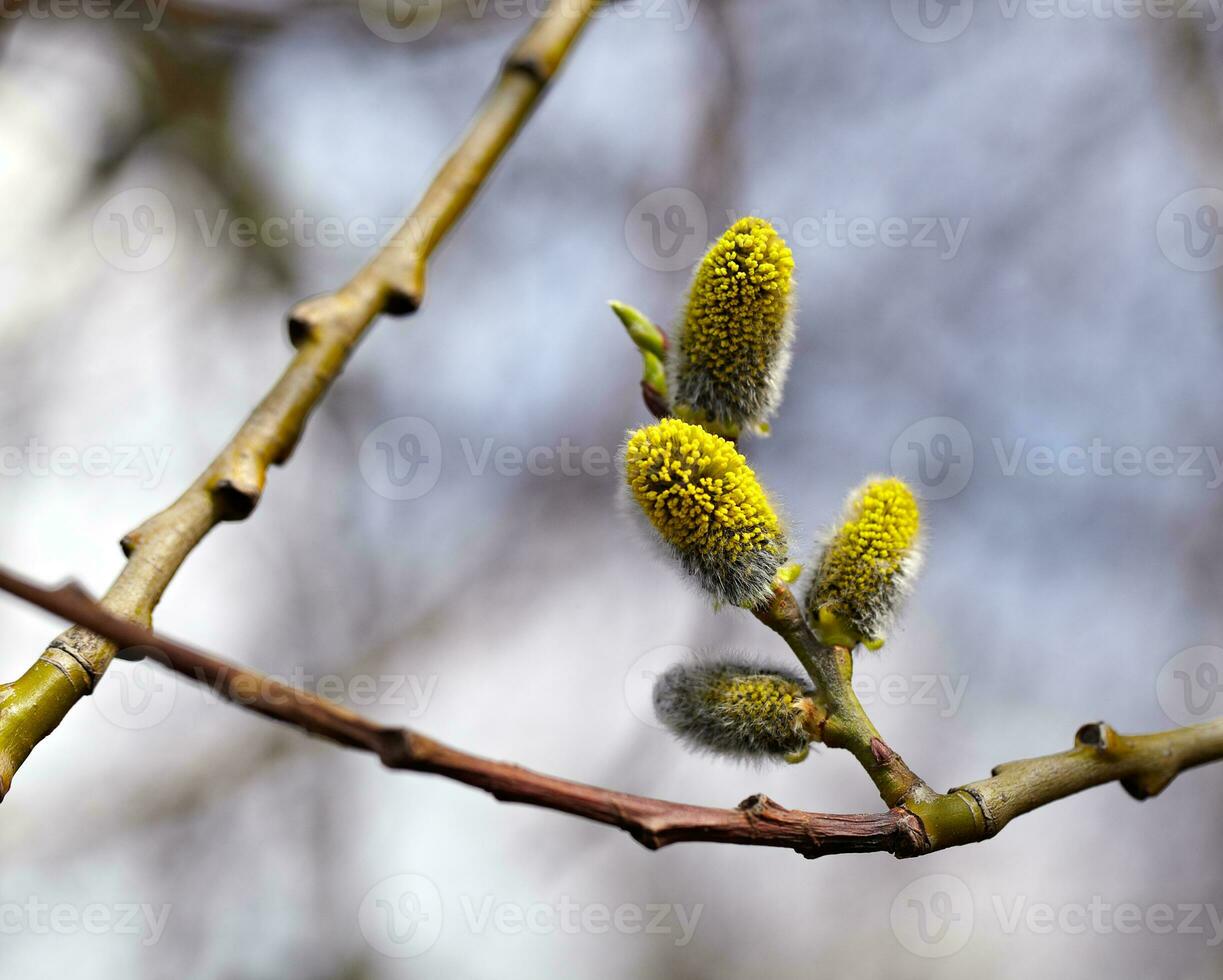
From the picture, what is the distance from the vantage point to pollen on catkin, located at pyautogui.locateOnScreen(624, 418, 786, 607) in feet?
2.80

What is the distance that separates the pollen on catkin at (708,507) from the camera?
85 centimetres

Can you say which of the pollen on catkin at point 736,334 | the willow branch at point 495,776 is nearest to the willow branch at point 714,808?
the willow branch at point 495,776

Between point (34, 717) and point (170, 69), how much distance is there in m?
3.80

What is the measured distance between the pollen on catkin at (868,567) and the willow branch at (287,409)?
447 millimetres

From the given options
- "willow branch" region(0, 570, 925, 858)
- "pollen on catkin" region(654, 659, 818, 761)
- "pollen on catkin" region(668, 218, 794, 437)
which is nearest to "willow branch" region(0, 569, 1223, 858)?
"willow branch" region(0, 570, 925, 858)

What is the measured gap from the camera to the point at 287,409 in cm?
88

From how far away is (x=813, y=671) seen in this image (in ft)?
3.14

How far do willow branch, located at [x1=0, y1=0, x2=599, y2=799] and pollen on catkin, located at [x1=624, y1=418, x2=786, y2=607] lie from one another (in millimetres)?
239

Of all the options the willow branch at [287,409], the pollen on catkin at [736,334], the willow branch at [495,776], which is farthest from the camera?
the pollen on catkin at [736,334]

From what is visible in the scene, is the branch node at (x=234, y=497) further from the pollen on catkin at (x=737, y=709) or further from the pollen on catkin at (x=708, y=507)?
the pollen on catkin at (x=737, y=709)

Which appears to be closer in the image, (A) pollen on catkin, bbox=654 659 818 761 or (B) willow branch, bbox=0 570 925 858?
(B) willow branch, bbox=0 570 925 858

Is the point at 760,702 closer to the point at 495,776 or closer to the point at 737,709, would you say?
the point at 737,709

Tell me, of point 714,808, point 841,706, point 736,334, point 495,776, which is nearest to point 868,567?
point 841,706

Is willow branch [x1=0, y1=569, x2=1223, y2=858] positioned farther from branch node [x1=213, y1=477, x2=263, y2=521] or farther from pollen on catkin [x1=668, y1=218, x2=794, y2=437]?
pollen on catkin [x1=668, y1=218, x2=794, y2=437]
